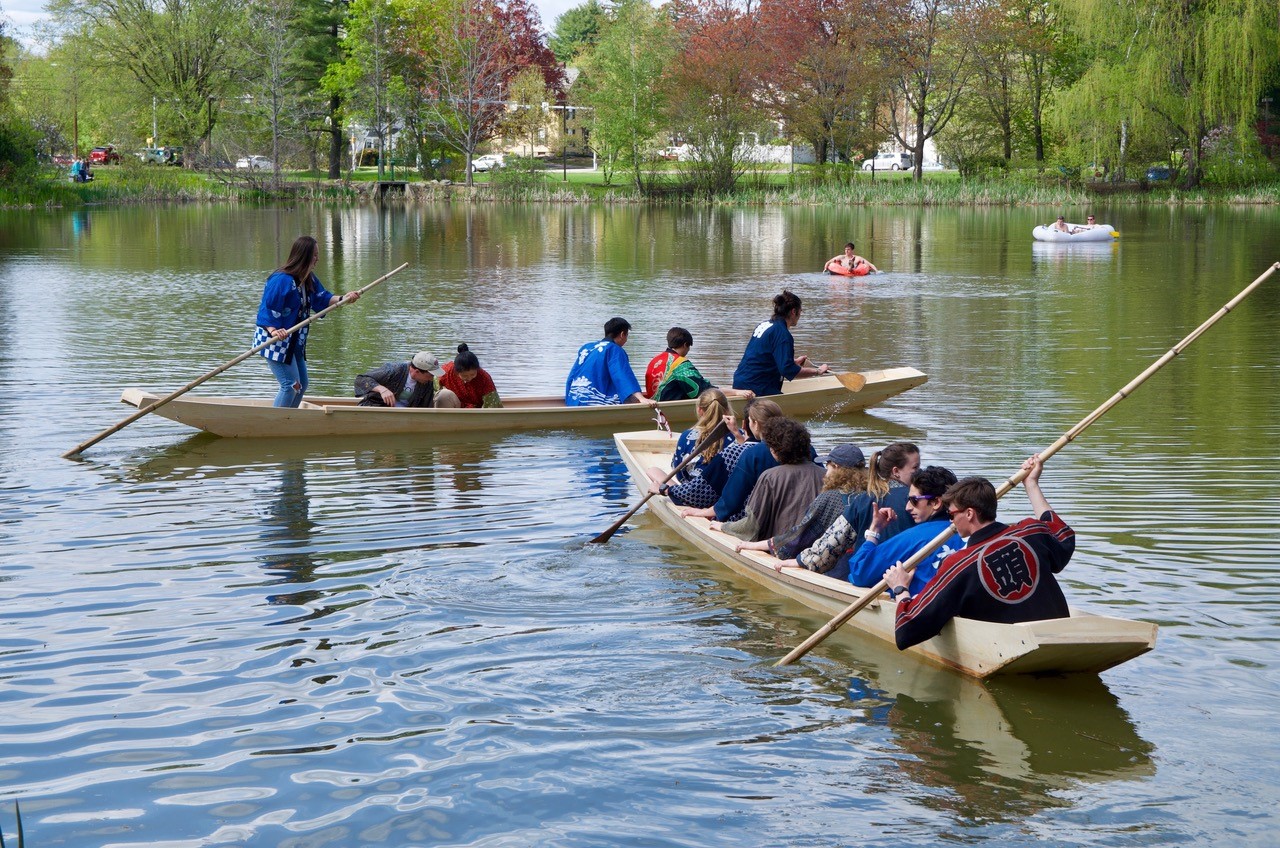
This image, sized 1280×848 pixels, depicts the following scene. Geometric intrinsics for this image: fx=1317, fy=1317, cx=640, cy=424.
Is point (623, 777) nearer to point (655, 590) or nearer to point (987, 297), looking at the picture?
point (655, 590)

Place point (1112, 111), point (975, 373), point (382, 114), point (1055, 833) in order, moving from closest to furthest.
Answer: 1. point (1055, 833)
2. point (975, 373)
3. point (1112, 111)
4. point (382, 114)

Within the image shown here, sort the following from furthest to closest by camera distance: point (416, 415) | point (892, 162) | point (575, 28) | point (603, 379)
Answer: point (575, 28), point (892, 162), point (603, 379), point (416, 415)

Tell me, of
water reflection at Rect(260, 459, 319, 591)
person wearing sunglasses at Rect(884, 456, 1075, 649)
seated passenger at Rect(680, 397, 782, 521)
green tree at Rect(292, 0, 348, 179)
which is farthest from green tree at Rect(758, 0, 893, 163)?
person wearing sunglasses at Rect(884, 456, 1075, 649)

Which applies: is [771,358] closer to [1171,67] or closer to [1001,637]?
[1001,637]

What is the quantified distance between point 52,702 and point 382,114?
185 feet

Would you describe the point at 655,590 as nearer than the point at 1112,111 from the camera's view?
Yes

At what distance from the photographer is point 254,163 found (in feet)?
189

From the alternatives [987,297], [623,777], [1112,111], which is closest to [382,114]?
[1112,111]

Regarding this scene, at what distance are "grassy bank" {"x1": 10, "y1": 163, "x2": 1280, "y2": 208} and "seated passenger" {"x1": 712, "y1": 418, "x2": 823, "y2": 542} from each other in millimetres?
43159

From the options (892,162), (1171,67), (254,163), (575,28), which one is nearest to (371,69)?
(254,163)

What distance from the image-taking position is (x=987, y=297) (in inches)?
863

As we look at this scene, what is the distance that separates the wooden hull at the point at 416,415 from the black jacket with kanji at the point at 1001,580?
606 cm

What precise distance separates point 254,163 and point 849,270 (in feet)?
129

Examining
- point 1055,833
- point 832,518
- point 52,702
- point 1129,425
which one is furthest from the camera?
point 1129,425
